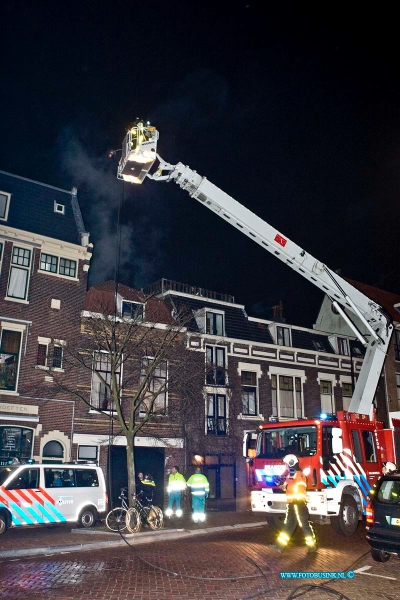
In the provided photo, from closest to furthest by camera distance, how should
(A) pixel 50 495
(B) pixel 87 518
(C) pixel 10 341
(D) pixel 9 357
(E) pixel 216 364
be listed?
(A) pixel 50 495, (B) pixel 87 518, (D) pixel 9 357, (C) pixel 10 341, (E) pixel 216 364

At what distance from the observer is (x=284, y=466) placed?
12.7 m

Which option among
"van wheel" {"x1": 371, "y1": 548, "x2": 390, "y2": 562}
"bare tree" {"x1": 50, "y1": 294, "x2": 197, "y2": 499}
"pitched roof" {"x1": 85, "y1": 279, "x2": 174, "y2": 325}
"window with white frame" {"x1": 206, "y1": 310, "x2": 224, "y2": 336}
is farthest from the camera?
"window with white frame" {"x1": 206, "y1": 310, "x2": 224, "y2": 336}

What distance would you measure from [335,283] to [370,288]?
24.0m

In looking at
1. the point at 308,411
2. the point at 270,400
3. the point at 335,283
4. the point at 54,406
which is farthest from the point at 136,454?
the point at 335,283

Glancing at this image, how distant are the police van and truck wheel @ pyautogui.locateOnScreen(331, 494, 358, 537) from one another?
7.51 metres

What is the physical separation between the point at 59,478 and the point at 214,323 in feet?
44.9

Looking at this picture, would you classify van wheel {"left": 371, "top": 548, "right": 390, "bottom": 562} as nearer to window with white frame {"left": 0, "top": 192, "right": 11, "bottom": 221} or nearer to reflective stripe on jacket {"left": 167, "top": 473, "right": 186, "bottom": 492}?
reflective stripe on jacket {"left": 167, "top": 473, "right": 186, "bottom": 492}

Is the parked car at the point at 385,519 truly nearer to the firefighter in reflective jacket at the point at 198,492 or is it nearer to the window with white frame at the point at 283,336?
the firefighter in reflective jacket at the point at 198,492

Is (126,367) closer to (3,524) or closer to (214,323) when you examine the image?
(214,323)

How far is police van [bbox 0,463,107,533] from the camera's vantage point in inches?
538

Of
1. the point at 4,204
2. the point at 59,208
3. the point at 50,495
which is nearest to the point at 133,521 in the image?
the point at 50,495

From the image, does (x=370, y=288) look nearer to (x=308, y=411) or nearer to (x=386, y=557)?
(x=308, y=411)

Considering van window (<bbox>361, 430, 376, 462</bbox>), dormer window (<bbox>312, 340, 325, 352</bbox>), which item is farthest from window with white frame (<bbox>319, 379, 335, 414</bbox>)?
van window (<bbox>361, 430, 376, 462</bbox>)

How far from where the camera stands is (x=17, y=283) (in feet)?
69.6
